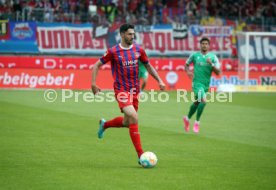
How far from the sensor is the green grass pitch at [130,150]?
9.36 m

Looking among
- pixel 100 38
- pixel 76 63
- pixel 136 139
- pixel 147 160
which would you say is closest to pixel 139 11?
pixel 100 38

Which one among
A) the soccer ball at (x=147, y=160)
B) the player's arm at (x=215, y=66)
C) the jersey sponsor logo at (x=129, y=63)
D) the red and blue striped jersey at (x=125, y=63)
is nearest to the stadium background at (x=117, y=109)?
the soccer ball at (x=147, y=160)

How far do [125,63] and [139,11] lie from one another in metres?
25.1

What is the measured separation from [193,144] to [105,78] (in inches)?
677

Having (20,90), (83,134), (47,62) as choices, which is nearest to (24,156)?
(83,134)

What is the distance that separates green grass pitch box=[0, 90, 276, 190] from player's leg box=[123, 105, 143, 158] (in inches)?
13.3

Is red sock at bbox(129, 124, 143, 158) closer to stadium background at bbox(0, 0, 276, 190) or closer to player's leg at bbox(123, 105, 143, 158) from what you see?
player's leg at bbox(123, 105, 143, 158)

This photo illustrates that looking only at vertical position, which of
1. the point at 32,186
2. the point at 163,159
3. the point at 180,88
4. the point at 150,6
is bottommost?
the point at 180,88

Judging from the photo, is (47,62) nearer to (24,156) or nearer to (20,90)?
(20,90)

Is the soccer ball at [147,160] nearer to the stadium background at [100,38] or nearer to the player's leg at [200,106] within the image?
the player's leg at [200,106]

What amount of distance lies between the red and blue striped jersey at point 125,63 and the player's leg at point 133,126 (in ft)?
1.30

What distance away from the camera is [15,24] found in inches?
1247

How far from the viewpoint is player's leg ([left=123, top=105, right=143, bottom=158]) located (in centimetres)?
1077

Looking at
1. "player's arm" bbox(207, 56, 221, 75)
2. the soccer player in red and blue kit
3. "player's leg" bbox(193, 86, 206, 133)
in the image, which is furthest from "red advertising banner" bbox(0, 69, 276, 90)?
the soccer player in red and blue kit
